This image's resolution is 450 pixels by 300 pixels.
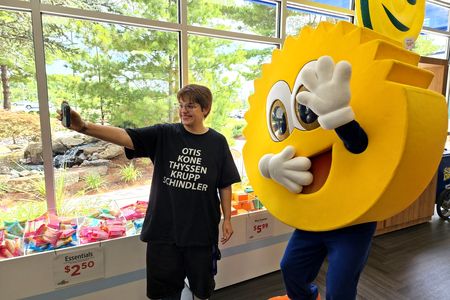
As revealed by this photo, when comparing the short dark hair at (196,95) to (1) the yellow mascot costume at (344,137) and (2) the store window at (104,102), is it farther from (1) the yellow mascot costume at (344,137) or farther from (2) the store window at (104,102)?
(2) the store window at (104,102)

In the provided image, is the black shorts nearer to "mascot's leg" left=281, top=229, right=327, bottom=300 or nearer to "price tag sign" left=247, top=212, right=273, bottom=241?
"mascot's leg" left=281, top=229, right=327, bottom=300

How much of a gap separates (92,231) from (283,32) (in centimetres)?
232

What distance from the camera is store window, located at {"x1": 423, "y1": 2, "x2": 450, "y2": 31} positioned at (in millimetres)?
4109

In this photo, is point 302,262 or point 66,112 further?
point 302,262

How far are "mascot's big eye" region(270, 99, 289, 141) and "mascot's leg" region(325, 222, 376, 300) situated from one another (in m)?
0.48

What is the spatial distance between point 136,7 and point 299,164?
1745mm

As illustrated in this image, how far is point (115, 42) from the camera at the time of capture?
2.24 meters

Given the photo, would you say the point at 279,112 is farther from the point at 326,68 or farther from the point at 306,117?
the point at 326,68

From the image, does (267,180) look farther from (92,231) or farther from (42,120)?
(42,120)

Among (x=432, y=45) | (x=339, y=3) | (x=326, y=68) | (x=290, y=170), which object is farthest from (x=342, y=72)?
(x=432, y=45)

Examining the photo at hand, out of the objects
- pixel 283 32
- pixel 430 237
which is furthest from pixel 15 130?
pixel 430 237

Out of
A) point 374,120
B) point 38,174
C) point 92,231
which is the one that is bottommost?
point 92,231

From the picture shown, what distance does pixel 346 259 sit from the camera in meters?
1.23

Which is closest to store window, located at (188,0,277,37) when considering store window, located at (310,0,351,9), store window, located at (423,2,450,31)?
store window, located at (310,0,351,9)
